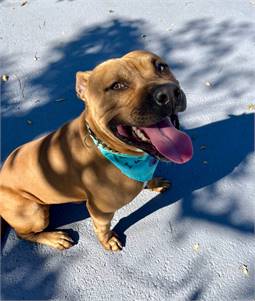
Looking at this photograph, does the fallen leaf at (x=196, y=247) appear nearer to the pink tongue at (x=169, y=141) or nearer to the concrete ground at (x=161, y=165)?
the concrete ground at (x=161, y=165)

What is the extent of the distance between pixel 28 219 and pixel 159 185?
1.15 metres

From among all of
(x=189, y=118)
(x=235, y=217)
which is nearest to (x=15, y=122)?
(x=189, y=118)

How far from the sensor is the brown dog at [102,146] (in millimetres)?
2416

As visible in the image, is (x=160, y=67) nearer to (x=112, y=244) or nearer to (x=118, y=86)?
(x=118, y=86)

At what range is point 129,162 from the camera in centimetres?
270

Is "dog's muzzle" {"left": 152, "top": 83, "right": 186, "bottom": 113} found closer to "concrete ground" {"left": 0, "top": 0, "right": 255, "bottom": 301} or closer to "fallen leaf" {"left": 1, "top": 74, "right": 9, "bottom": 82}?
"concrete ground" {"left": 0, "top": 0, "right": 255, "bottom": 301}

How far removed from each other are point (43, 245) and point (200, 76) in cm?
245

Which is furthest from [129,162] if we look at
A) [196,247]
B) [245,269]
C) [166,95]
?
[245,269]

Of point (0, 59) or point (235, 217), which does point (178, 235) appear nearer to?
point (235, 217)

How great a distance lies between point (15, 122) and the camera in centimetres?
413

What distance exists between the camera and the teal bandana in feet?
8.68

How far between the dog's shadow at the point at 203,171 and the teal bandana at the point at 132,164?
0.70 meters

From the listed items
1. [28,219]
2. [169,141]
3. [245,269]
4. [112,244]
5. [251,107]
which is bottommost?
[245,269]

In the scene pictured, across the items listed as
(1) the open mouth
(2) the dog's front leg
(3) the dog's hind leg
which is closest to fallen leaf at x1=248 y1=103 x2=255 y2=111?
(1) the open mouth
